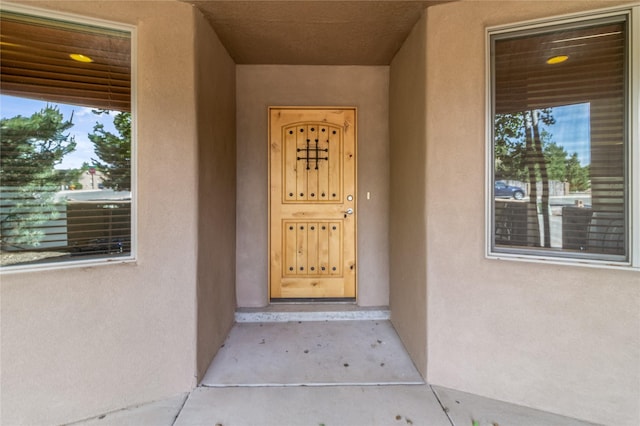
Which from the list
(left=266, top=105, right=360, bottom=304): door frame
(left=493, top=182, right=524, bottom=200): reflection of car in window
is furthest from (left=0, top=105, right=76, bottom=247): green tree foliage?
(left=493, top=182, right=524, bottom=200): reflection of car in window

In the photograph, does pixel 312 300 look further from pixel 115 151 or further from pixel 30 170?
pixel 30 170

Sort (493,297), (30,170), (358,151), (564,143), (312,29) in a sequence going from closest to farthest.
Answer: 1. (30,170)
2. (564,143)
3. (493,297)
4. (312,29)
5. (358,151)

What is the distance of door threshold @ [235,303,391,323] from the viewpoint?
9.30 ft

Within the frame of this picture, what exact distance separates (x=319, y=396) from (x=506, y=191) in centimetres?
178

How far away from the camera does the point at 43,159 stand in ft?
5.37

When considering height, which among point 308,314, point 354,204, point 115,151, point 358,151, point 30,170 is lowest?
point 308,314

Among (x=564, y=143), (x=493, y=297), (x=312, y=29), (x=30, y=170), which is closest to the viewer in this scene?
(x=30, y=170)

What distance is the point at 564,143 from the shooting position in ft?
5.67

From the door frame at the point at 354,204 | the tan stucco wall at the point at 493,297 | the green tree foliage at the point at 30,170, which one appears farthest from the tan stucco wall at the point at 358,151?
the green tree foliage at the point at 30,170

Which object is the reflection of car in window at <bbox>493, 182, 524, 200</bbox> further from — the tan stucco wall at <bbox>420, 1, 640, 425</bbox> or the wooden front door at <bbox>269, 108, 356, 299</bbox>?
the wooden front door at <bbox>269, 108, 356, 299</bbox>

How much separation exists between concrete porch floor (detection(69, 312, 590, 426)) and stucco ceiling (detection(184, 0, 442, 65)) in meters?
2.55

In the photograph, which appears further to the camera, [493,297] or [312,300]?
[312,300]

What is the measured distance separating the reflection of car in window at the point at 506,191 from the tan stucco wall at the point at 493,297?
0.31 feet

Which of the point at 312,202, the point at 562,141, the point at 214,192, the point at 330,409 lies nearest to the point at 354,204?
the point at 312,202
